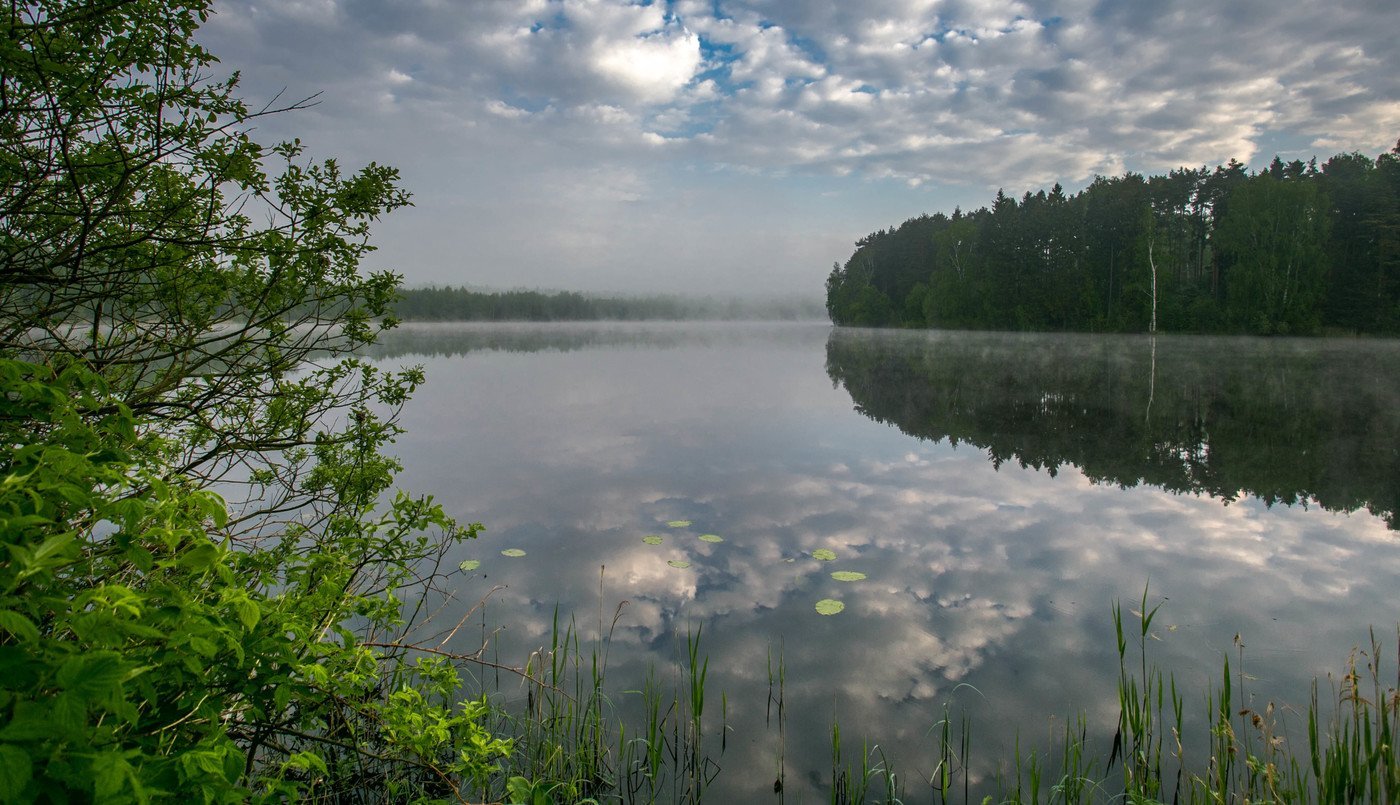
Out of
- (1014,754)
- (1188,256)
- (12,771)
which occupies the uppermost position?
(1188,256)

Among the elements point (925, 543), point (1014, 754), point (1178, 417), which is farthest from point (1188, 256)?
point (1014, 754)

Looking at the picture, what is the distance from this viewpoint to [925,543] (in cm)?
848

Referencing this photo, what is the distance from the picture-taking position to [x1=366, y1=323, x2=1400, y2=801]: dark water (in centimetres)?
520

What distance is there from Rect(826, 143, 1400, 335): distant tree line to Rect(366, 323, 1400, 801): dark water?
4195 cm

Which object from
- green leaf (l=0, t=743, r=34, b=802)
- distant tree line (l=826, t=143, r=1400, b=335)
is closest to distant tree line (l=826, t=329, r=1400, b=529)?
green leaf (l=0, t=743, r=34, b=802)

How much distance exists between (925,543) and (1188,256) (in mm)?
74225

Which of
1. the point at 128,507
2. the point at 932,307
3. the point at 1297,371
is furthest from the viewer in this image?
the point at 932,307

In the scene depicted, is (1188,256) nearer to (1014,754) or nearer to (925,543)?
(925,543)

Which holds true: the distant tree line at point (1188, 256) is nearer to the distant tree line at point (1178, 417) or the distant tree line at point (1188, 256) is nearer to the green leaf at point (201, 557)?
the distant tree line at point (1178, 417)

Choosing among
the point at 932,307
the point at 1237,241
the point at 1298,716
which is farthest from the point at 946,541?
the point at 932,307

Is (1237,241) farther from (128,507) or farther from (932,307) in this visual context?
(128,507)

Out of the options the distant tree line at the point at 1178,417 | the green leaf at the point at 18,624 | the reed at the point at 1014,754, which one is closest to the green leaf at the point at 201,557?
the green leaf at the point at 18,624

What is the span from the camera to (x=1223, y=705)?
3910 millimetres

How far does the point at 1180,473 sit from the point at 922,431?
210 inches
